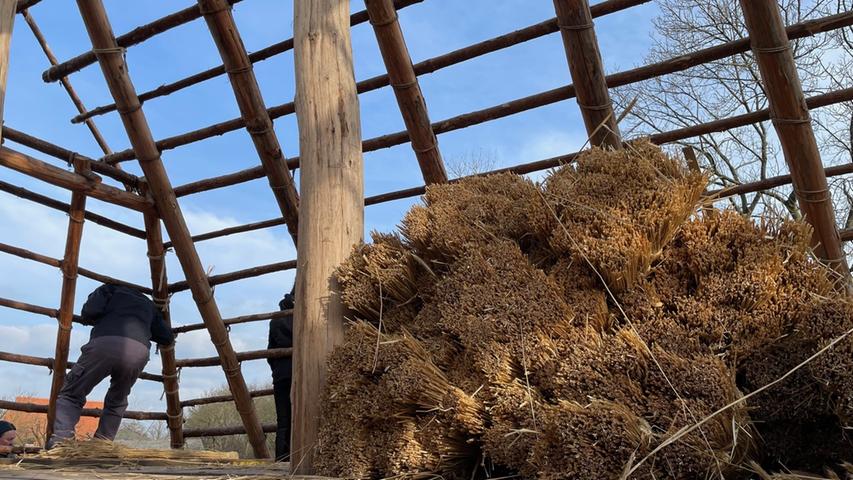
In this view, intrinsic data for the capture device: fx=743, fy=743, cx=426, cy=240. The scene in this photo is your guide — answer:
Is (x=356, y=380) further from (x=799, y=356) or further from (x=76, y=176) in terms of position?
(x=76, y=176)

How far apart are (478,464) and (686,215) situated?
705mm

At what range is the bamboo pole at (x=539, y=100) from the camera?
135 inches

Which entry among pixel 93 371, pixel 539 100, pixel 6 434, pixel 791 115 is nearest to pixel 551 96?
pixel 539 100

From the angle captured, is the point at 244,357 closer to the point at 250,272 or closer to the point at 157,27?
the point at 250,272

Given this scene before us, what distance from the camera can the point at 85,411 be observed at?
18.7 feet

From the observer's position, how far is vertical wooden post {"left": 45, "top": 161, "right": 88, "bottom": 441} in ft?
15.8

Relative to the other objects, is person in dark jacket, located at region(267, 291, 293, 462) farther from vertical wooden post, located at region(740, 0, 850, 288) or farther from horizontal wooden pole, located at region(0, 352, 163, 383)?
vertical wooden post, located at region(740, 0, 850, 288)

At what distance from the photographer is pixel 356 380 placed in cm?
184

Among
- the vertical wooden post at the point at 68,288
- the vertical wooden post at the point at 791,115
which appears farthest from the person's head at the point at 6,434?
the vertical wooden post at the point at 791,115

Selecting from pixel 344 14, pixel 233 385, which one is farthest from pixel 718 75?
pixel 344 14

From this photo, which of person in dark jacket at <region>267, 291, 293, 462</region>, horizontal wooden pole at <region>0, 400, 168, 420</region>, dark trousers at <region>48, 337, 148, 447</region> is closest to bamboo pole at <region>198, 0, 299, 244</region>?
person in dark jacket at <region>267, 291, 293, 462</region>

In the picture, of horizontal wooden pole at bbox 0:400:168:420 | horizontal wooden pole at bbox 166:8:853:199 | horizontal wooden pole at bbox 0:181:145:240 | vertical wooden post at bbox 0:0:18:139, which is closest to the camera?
vertical wooden post at bbox 0:0:18:139

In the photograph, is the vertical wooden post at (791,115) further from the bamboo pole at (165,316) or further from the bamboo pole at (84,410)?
the bamboo pole at (84,410)

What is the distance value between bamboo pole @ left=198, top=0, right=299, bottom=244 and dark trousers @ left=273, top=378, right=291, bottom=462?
1.07 meters
